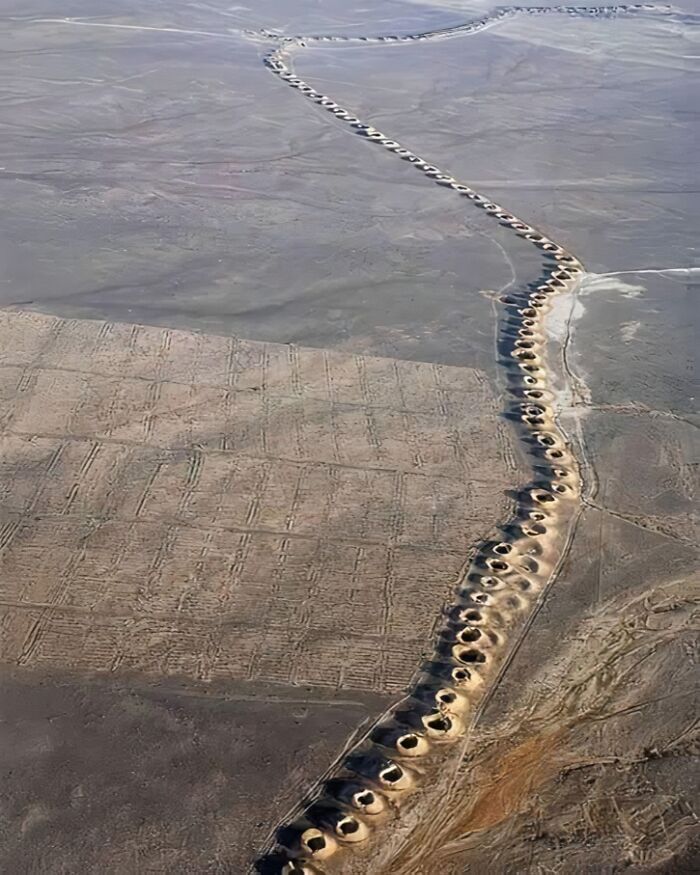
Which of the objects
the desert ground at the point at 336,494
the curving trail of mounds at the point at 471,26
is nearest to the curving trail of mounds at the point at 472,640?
the desert ground at the point at 336,494

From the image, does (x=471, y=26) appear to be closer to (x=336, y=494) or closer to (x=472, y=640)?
(x=336, y=494)

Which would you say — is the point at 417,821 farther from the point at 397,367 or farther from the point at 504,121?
the point at 504,121

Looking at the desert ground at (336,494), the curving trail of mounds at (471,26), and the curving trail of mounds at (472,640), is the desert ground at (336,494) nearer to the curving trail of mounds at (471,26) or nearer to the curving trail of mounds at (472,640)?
the curving trail of mounds at (472,640)

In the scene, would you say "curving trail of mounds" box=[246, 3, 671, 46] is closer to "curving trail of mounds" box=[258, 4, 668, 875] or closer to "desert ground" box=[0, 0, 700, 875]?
"desert ground" box=[0, 0, 700, 875]

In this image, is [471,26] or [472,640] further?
[471,26]

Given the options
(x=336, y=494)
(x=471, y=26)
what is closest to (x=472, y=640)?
(x=336, y=494)

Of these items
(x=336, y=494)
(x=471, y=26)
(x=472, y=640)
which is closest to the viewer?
(x=472, y=640)
